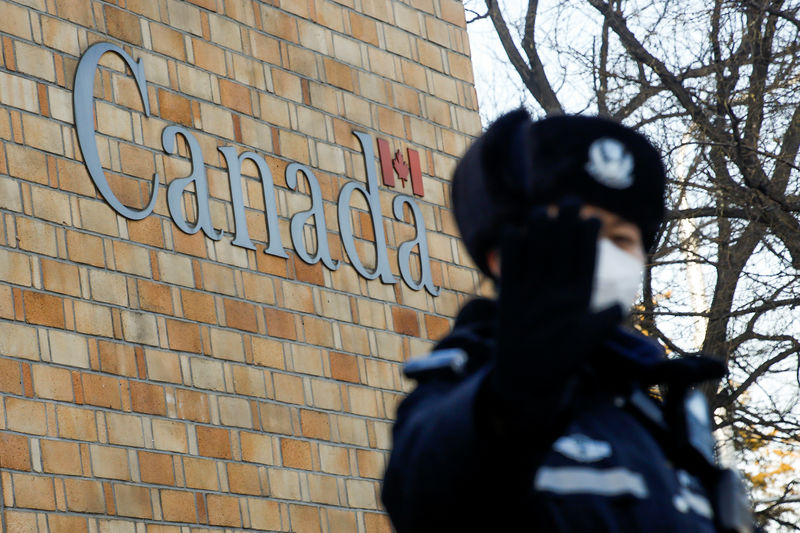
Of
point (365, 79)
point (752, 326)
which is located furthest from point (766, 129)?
point (365, 79)

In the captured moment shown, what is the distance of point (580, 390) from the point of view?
5.22 ft

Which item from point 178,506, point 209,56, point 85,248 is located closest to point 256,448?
point 178,506

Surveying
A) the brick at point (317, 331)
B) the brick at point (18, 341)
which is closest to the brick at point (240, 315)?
the brick at point (317, 331)

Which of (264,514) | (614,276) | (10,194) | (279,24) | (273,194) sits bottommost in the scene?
(614,276)

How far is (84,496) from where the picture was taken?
15.0ft

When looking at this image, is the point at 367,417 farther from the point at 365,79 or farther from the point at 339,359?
the point at 365,79

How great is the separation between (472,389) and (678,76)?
921 cm

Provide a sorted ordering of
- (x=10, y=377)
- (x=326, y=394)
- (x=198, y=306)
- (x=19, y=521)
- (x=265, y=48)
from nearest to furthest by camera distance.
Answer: (x=19, y=521), (x=10, y=377), (x=198, y=306), (x=326, y=394), (x=265, y=48)

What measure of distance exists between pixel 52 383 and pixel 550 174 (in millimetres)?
3370

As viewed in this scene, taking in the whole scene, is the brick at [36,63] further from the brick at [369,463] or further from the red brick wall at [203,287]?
the brick at [369,463]

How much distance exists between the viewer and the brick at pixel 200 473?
500 cm

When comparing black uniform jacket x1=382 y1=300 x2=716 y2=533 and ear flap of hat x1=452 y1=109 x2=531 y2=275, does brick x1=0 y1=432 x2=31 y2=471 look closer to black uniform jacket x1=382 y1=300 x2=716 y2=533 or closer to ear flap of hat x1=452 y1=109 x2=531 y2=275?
black uniform jacket x1=382 y1=300 x2=716 y2=533

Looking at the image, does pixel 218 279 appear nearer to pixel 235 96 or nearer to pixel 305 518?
pixel 235 96

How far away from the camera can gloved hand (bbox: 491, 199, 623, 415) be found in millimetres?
1193
